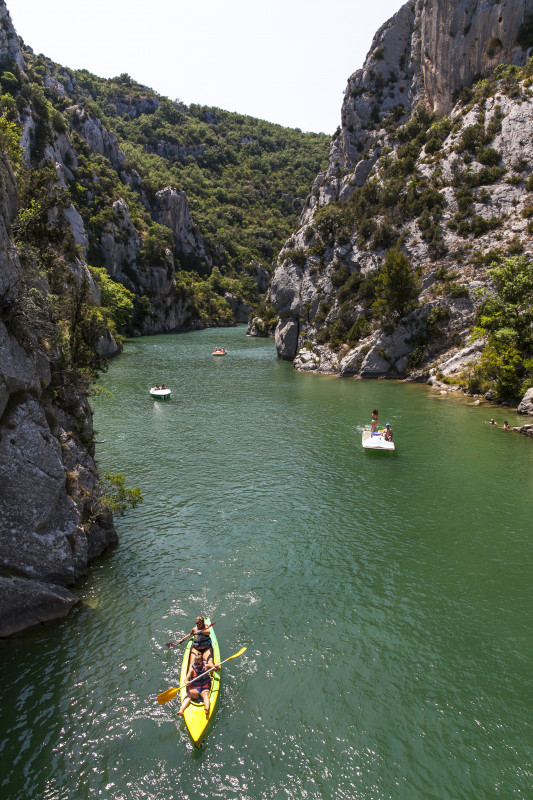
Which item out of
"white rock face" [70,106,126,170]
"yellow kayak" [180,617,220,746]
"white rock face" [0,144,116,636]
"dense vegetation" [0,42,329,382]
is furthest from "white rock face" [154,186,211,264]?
"yellow kayak" [180,617,220,746]

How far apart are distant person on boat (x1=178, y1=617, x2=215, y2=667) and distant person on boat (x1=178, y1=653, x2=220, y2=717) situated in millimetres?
187

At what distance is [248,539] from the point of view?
1789cm

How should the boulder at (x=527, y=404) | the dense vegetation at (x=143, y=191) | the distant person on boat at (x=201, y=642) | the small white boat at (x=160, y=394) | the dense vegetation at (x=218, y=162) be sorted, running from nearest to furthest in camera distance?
1. the distant person on boat at (x=201, y=642)
2. the dense vegetation at (x=143, y=191)
3. the boulder at (x=527, y=404)
4. the small white boat at (x=160, y=394)
5. the dense vegetation at (x=218, y=162)

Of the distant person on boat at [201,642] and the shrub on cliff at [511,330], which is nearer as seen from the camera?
the distant person on boat at [201,642]

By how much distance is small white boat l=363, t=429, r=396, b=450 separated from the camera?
27.5 metres

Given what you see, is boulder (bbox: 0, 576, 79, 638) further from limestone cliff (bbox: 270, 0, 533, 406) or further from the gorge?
limestone cliff (bbox: 270, 0, 533, 406)

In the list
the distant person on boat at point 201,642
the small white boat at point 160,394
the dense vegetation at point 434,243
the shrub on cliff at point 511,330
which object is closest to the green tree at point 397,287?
the dense vegetation at point 434,243

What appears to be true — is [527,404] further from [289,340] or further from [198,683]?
[289,340]

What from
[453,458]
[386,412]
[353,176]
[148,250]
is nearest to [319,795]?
[453,458]

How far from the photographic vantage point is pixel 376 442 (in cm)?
2794

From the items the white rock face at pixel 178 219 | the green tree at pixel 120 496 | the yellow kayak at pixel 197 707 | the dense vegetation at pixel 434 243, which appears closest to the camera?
the yellow kayak at pixel 197 707

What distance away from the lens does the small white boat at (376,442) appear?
27.5m

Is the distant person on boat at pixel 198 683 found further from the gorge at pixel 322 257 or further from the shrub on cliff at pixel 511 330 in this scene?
the shrub on cliff at pixel 511 330

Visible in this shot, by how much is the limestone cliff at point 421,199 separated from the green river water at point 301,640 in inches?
1080
